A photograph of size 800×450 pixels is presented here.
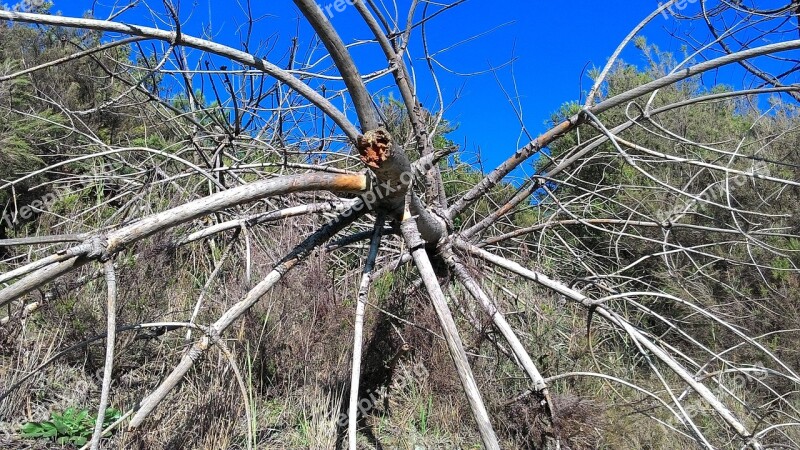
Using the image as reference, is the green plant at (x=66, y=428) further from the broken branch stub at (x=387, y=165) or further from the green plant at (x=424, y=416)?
the broken branch stub at (x=387, y=165)

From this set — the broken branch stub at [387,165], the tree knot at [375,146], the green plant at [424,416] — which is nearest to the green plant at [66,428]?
the green plant at [424,416]

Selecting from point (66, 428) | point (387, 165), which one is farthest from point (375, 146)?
point (66, 428)

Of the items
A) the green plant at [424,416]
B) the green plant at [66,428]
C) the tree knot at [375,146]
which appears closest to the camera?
the tree knot at [375,146]

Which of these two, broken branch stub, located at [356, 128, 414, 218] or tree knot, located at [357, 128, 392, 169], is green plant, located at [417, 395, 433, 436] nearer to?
broken branch stub, located at [356, 128, 414, 218]

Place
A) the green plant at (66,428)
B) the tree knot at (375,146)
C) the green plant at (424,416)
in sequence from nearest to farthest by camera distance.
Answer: the tree knot at (375,146), the green plant at (66,428), the green plant at (424,416)

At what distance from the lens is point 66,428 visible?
2951 mm

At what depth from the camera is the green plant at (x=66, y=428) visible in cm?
291

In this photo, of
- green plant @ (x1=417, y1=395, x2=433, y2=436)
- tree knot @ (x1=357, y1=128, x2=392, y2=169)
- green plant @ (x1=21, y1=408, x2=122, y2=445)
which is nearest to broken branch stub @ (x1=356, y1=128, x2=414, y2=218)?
tree knot @ (x1=357, y1=128, x2=392, y2=169)

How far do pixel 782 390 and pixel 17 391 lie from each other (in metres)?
5.83

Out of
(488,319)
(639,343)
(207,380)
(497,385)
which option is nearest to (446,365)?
(497,385)

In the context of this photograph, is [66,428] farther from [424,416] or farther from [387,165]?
[387,165]

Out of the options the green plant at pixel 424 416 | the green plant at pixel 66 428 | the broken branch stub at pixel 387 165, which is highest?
the broken branch stub at pixel 387 165

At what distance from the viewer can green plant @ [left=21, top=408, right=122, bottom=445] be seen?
2.91 meters

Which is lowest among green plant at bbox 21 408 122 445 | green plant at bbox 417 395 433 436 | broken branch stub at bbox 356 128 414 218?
green plant at bbox 417 395 433 436
